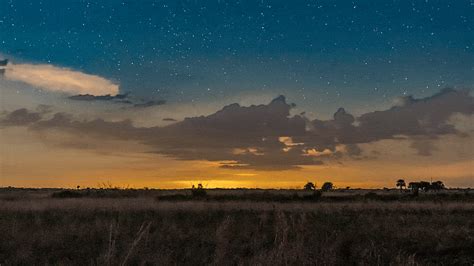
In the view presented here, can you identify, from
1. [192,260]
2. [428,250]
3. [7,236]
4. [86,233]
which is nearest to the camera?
[192,260]

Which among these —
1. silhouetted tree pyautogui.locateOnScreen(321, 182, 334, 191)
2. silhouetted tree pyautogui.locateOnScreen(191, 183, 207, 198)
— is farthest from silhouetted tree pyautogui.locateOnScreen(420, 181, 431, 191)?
silhouetted tree pyautogui.locateOnScreen(191, 183, 207, 198)

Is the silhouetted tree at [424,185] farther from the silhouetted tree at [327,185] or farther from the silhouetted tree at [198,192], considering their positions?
the silhouetted tree at [198,192]

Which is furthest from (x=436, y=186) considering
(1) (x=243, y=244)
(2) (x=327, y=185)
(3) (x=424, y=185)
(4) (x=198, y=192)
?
(1) (x=243, y=244)

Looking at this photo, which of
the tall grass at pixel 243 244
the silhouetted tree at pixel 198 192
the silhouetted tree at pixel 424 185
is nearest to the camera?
the tall grass at pixel 243 244

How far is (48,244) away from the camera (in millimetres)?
14930

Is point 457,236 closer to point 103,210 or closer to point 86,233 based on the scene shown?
point 86,233

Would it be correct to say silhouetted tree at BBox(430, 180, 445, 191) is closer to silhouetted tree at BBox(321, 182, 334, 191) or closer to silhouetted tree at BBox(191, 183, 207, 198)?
silhouetted tree at BBox(321, 182, 334, 191)

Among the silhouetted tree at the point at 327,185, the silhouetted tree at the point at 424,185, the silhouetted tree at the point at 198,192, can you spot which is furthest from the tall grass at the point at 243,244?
the silhouetted tree at the point at 327,185

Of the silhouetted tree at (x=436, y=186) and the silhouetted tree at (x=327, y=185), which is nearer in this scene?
the silhouetted tree at (x=436, y=186)

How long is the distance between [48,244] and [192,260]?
482 cm

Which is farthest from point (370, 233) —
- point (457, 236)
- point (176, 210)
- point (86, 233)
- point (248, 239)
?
point (176, 210)

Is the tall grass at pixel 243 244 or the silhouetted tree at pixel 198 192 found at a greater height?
the silhouetted tree at pixel 198 192

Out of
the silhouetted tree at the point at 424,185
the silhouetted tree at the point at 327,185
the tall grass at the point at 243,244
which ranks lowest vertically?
the tall grass at the point at 243,244

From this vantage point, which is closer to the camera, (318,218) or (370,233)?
(370,233)
